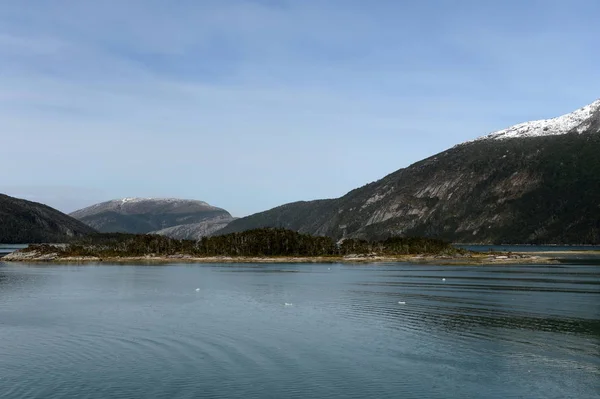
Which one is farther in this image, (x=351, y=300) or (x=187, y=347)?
(x=351, y=300)

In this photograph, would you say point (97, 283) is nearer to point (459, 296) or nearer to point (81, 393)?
point (459, 296)

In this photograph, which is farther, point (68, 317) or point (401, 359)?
point (68, 317)

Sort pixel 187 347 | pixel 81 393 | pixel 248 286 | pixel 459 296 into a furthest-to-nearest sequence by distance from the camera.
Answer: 1. pixel 248 286
2. pixel 459 296
3. pixel 187 347
4. pixel 81 393

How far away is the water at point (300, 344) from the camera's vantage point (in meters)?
51.2

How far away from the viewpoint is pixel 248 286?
497 ft

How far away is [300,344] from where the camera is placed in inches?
2751

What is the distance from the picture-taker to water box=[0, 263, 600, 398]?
2018 inches

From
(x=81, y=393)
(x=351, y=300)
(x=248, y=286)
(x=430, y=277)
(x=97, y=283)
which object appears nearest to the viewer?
(x=81, y=393)

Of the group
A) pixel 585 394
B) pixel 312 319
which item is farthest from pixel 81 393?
pixel 312 319

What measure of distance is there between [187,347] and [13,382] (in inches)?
778

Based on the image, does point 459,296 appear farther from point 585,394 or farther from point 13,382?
point 13,382

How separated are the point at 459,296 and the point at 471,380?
252 feet

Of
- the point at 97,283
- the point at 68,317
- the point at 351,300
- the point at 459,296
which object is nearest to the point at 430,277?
the point at 459,296

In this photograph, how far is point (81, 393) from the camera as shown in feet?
159
